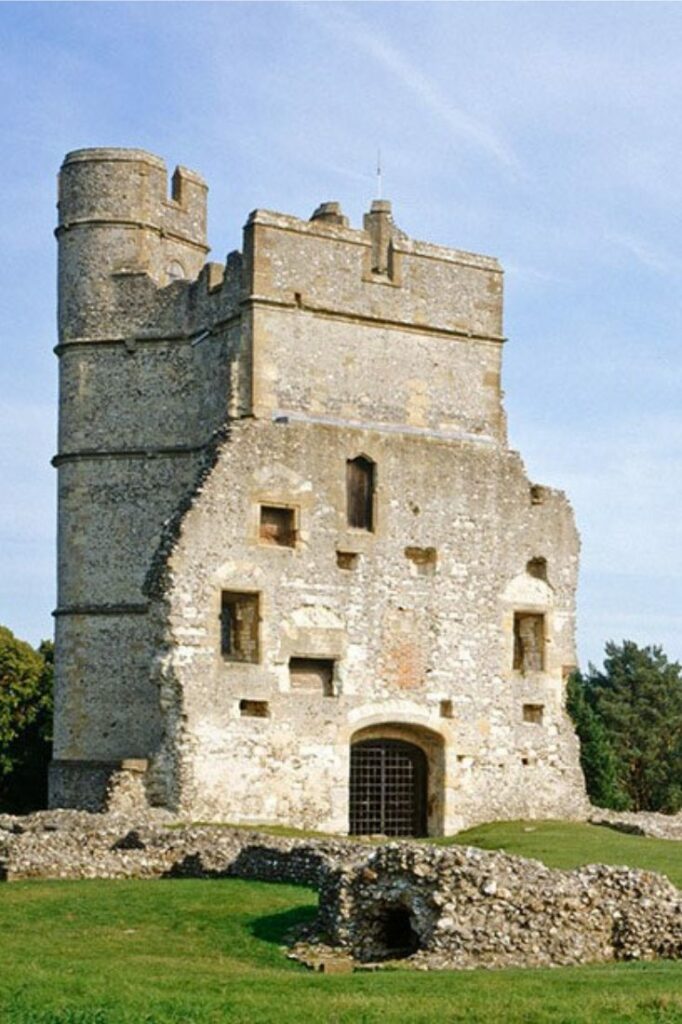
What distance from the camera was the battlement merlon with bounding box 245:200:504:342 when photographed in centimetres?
3125

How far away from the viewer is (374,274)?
32562mm

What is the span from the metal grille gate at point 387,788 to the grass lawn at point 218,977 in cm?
919

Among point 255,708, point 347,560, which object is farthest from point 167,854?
point 347,560

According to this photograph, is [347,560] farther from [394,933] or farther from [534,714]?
[394,933]

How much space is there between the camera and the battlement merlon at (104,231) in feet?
112

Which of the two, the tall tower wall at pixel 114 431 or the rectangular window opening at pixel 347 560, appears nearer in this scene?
the rectangular window opening at pixel 347 560

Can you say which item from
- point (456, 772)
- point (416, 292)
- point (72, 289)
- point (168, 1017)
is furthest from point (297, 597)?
point (168, 1017)

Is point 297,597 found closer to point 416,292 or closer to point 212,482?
point 212,482

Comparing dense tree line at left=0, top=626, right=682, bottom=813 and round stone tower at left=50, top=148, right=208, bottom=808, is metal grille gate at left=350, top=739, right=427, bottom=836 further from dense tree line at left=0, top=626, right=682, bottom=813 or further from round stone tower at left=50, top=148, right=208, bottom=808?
dense tree line at left=0, top=626, right=682, bottom=813

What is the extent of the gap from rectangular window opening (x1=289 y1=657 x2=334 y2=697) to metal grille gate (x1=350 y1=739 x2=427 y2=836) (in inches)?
53.6

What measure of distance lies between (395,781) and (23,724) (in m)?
16.5

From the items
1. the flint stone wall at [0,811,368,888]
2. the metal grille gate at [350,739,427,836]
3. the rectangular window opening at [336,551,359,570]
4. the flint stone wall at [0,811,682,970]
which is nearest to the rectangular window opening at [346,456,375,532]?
the rectangular window opening at [336,551,359,570]

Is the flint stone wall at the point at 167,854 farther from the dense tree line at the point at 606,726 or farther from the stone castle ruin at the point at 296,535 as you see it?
the dense tree line at the point at 606,726

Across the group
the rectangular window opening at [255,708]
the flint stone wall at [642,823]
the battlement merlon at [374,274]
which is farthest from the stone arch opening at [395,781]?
the battlement merlon at [374,274]
